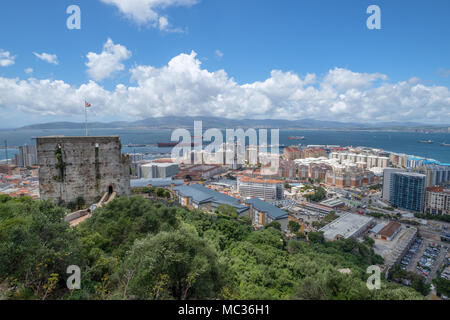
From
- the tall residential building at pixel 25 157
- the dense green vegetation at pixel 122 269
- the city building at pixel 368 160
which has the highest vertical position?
the dense green vegetation at pixel 122 269

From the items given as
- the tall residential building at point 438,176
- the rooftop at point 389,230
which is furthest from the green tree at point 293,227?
the tall residential building at point 438,176

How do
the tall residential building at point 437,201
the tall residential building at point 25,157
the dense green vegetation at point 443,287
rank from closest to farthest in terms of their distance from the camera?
the dense green vegetation at point 443,287, the tall residential building at point 437,201, the tall residential building at point 25,157

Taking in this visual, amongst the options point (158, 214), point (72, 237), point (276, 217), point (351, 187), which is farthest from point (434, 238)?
point (72, 237)

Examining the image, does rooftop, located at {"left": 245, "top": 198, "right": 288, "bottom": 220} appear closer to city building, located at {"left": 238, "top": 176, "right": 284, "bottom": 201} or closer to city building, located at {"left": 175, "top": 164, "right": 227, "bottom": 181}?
city building, located at {"left": 238, "top": 176, "right": 284, "bottom": 201}

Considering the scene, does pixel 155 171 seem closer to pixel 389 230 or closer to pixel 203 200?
pixel 203 200

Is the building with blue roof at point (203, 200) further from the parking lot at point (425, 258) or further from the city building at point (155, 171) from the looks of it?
the city building at point (155, 171)
